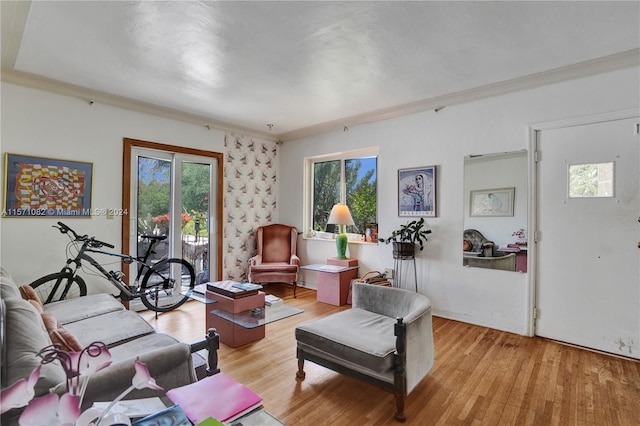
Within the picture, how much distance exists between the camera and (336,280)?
423cm

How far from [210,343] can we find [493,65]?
3.19 m

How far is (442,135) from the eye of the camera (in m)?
3.77

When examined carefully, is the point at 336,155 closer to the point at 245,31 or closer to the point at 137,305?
the point at 245,31

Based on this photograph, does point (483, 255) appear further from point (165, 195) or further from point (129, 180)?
point (129, 180)

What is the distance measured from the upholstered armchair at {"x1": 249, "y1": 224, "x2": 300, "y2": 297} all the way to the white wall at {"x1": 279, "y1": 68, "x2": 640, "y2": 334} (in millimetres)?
1000

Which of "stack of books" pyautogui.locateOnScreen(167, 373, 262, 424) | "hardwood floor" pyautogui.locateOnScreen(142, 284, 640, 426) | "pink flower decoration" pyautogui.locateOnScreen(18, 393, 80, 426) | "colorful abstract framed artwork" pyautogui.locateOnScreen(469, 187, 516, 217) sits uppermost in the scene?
"colorful abstract framed artwork" pyautogui.locateOnScreen(469, 187, 516, 217)

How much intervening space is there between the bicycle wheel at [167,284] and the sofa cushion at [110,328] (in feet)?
4.29

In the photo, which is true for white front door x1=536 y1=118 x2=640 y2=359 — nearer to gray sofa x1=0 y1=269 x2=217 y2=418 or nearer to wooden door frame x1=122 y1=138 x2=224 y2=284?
gray sofa x1=0 y1=269 x2=217 y2=418

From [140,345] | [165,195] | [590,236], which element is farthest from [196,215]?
[590,236]

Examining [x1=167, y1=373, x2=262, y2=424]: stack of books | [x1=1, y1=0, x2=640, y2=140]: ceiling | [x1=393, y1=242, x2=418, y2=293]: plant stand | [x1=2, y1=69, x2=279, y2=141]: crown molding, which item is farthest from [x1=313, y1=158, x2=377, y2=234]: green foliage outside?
[x1=167, y1=373, x2=262, y2=424]: stack of books

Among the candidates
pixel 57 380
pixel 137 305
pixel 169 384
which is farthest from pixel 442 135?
pixel 137 305

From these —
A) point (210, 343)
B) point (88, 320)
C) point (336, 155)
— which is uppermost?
point (336, 155)

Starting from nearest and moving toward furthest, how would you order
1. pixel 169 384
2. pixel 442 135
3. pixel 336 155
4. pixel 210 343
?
pixel 169 384
pixel 210 343
pixel 442 135
pixel 336 155

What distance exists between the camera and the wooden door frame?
3.80 meters
